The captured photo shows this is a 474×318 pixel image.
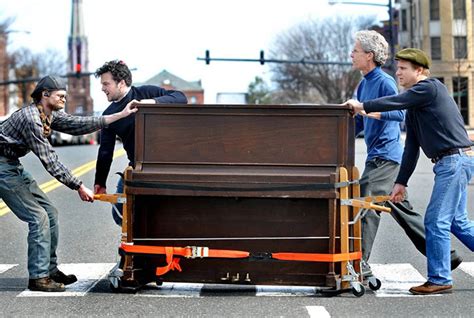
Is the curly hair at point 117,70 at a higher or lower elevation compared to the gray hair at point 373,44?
lower

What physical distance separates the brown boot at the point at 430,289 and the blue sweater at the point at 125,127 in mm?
2363

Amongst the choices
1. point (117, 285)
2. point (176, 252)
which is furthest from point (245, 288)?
point (117, 285)

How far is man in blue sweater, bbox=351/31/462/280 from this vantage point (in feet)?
27.5

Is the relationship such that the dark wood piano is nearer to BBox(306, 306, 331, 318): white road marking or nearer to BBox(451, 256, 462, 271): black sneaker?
BBox(306, 306, 331, 318): white road marking

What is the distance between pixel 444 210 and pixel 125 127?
2667mm

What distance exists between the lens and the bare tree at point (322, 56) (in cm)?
7931

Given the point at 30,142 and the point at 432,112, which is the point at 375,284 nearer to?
the point at 432,112

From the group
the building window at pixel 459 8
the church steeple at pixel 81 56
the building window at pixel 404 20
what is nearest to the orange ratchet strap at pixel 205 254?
the building window at pixel 459 8

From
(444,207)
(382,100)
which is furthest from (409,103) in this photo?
(444,207)

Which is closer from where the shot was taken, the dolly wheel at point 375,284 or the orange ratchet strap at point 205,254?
the orange ratchet strap at point 205,254

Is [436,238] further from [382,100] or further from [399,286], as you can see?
[382,100]

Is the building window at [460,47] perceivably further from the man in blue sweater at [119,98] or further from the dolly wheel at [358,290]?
the dolly wheel at [358,290]

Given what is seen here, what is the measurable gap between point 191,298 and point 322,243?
3.55ft

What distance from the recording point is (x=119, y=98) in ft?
28.0
